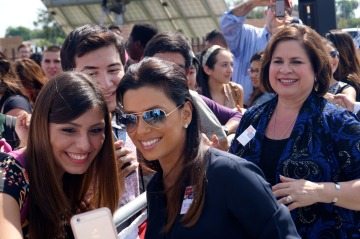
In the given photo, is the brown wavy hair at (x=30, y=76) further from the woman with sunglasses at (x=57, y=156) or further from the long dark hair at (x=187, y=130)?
the long dark hair at (x=187, y=130)

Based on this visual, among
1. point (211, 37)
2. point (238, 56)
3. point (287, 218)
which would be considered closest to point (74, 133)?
point (287, 218)

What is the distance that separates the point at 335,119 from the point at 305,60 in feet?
1.50

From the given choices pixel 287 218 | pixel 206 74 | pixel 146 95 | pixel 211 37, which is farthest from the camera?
pixel 211 37

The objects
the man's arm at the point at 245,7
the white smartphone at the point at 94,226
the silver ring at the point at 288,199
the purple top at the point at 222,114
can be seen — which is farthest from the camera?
the man's arm at the point at 245,7

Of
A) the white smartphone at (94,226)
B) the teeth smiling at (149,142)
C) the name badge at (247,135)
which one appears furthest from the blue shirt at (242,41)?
the white smartphone at (94,226)

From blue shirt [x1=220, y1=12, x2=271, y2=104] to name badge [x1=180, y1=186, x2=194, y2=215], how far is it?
4.94 m

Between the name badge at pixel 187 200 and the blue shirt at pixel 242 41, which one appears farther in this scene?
the blue shirt at pixel 242 41

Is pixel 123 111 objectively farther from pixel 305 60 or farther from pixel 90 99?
pixel 305 60

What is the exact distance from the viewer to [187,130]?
276cm

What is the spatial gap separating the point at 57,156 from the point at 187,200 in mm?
669

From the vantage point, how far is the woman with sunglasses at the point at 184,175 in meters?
2.48

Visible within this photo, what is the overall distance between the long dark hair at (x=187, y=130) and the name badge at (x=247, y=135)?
102 centimetres

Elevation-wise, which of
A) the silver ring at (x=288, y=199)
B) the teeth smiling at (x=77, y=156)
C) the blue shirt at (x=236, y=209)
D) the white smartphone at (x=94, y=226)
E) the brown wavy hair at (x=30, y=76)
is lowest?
the silver ring at (x=288, y=199)

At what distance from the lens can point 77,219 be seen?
2160 mm
